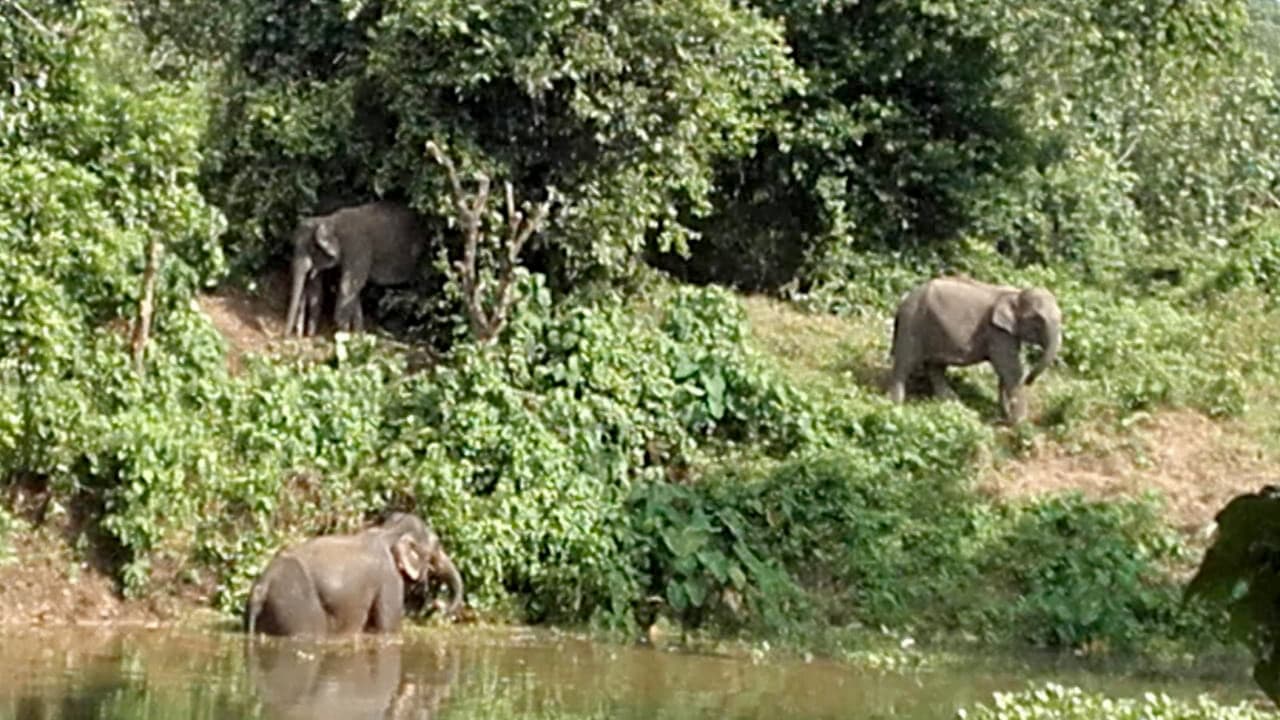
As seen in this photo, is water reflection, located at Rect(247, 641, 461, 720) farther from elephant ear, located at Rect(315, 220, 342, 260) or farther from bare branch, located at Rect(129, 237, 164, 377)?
elephant ear, located at Rect(315, 220, 342, 260)

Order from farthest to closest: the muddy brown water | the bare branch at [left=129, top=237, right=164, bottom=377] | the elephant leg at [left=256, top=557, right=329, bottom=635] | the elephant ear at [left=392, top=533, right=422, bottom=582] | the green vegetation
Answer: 1. the bare branch at [left=129, top=237, right=164, bottom=377]
2. the green vegetation
3. the elephant ear at [left=392, top=533, right=422, bottom=582]
4. the elephant leg at [left=256, top=557, right=329, bottom=635]
5. the muddy brown water

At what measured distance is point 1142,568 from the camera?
1534 cm

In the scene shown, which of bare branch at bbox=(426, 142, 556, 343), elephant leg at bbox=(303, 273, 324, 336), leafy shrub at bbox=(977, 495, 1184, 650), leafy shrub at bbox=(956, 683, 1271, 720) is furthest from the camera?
elephant leg at bbox=(303, 273, 324, 336)

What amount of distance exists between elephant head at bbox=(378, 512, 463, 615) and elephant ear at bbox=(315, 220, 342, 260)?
14.1ft

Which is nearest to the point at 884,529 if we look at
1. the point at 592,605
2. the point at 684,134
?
the point at 592,605

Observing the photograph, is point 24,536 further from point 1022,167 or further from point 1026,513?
point 1022,167

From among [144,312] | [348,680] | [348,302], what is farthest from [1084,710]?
[348,302]

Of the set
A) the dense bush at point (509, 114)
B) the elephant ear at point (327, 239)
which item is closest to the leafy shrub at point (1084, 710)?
the dense bush at point (509, 114)

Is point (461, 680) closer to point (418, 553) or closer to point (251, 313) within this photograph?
point (418, 553)

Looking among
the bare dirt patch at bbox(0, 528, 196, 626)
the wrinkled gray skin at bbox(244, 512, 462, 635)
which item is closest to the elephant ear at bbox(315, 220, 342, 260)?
the bare dirt patch at bbox(0, 528, 196, 626)

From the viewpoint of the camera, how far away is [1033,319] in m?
18.2

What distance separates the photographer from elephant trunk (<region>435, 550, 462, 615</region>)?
47.2 ft

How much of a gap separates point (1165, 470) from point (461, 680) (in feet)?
24.2

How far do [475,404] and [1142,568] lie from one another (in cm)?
498
